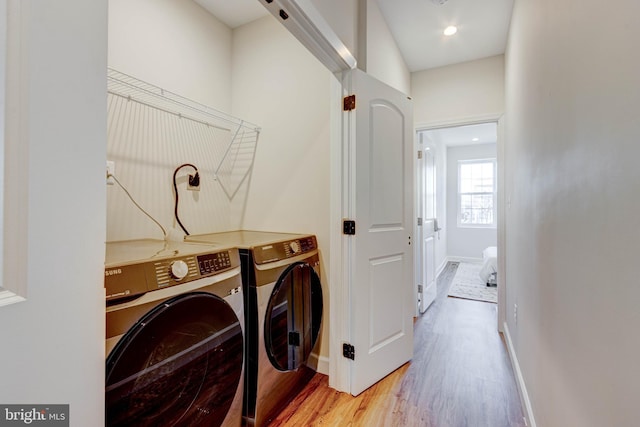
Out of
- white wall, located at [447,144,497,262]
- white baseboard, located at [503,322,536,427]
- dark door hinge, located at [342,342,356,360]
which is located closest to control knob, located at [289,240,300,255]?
dark door hinge, located at [342,342,356,360]

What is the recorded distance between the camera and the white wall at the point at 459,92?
2.76 meters

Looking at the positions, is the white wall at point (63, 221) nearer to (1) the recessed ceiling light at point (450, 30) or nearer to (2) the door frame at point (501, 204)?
(1) the recessed ceiling light at point (450, 30)

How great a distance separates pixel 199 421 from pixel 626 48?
1747mm

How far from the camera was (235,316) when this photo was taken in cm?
131

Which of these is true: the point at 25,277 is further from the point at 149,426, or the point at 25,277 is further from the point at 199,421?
the point at 199,421

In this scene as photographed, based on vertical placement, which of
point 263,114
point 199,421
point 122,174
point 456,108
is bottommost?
point 199,421

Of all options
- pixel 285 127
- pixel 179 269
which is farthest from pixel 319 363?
pixel 285 127

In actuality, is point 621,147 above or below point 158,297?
above

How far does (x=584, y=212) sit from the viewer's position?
32.1 inches

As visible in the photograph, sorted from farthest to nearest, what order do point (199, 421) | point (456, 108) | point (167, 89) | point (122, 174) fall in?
1. point (456, 108)
2. point (167, 89)
3. point (122, 174)
4. point (199, 421)

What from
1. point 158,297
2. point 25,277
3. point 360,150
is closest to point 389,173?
point 360,150

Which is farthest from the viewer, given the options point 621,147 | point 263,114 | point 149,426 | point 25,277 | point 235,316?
point 263,114

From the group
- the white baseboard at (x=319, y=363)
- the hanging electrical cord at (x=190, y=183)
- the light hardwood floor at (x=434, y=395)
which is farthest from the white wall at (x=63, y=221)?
the white baseboard at (x=319, y=363)

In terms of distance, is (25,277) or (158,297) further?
(158,297)
